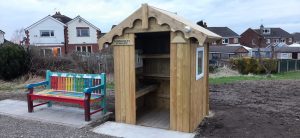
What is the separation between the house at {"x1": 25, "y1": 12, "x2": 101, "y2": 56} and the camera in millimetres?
29859

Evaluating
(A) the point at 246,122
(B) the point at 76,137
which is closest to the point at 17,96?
(B) the point at 76,137

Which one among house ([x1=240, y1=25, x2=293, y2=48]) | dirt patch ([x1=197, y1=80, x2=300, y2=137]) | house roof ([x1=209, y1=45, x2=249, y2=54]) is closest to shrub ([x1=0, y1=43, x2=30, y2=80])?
dirt patch ([x1=197, y1=80, x2=300, y2=137])

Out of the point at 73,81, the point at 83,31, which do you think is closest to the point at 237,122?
the point at 73,81

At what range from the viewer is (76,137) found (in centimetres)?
474

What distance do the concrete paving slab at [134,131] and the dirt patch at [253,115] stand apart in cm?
54

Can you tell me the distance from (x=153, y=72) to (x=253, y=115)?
284 cm

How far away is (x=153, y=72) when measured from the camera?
272 inches

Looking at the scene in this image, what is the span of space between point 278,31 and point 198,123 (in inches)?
2356

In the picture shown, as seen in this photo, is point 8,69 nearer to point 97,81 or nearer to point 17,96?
point 17,96

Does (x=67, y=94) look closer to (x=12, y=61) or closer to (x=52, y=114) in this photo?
(x=52, y=114)

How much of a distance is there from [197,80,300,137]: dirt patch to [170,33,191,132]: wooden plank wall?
48 cm

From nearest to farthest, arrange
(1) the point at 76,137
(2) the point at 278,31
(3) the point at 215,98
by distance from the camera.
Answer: (1) the point at 76,137
(3) the point at 215,98
(2) the point at 278,31

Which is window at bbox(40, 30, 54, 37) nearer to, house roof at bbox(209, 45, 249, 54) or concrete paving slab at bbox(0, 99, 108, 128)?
house roof at bbox(209, 45, 249, 54)

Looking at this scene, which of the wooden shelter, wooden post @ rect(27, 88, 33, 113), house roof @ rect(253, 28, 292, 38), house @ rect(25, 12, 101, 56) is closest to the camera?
the wooden shelter
